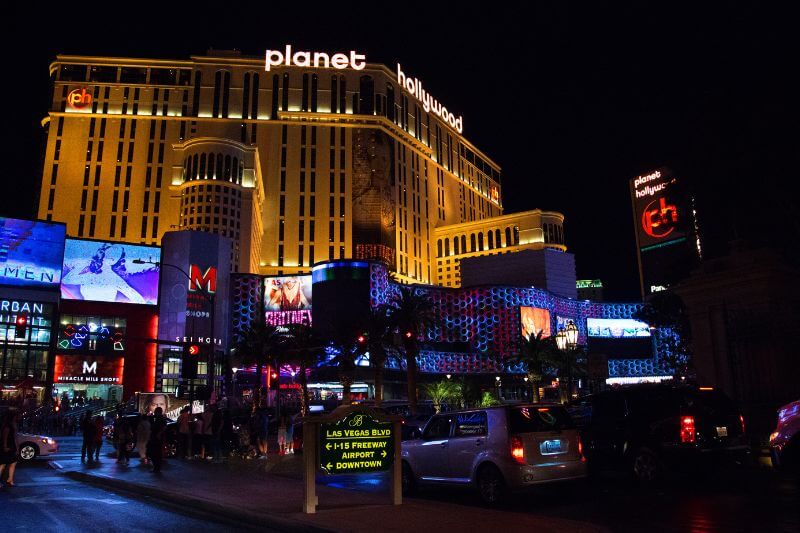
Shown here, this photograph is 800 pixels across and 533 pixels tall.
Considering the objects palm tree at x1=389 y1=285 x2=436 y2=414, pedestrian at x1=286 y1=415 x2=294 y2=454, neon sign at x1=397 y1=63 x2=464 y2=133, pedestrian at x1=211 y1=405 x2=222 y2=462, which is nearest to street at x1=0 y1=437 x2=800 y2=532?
pedestrian at x1=211 y1=405 x2=222 y2=462

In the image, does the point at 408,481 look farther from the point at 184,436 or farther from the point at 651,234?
the point at 651,234

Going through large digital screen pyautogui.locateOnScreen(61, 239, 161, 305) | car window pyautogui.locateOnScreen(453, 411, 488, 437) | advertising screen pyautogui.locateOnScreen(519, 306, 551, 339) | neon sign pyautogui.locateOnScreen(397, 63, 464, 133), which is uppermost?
neon sign pyautogui.locateOnScreen(397, 63, 464, 133)

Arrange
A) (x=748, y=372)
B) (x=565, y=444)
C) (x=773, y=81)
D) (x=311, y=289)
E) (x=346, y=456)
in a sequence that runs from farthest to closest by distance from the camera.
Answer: (x=311, y=289) < (x=748, y=372) < (x=773, y=81) < (x=565, y=444) < (x=346, y=456)

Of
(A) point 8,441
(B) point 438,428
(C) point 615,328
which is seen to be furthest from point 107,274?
(C) point 615,328

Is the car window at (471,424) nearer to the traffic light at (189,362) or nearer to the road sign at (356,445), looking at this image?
the road sign at (356,445)

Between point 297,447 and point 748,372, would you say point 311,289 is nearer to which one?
point 297,447

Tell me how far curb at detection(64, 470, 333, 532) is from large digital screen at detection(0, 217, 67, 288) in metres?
64.9

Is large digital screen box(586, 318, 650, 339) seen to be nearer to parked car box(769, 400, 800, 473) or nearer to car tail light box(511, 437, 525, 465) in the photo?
parked car box(769, 400, 800, 473)

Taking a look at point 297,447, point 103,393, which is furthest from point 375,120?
point 297,447

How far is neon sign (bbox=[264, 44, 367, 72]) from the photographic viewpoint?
128 m

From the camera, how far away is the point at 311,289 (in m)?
91.8

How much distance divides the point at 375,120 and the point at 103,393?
77.0m

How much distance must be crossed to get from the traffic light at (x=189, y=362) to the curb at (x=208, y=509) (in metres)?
9.38

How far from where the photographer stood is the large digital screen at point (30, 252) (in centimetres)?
6988
